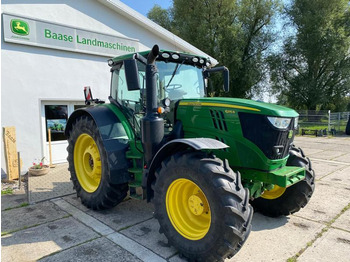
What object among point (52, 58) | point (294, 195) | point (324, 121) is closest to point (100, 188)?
point (294, 195)

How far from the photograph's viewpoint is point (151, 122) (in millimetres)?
3188

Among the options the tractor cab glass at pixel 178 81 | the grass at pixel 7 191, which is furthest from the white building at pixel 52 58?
the tractor cab glass at pixel 178 81

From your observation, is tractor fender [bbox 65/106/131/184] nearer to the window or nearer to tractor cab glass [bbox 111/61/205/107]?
tractor cab glass [bbox 111/61/205/107]

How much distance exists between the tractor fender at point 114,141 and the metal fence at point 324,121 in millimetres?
14868

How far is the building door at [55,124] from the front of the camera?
6602 millimetres

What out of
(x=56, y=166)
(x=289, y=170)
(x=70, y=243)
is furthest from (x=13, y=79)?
(x=289, y=170)

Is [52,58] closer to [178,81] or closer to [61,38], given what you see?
[61,38]

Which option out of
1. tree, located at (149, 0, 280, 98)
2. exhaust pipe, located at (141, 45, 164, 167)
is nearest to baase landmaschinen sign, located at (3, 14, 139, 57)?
exhaust pipe, located at (141, 45, 164, 167)

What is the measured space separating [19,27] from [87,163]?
3751 millimetres

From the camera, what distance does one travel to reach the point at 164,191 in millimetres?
2854

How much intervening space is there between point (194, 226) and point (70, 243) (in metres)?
1.52

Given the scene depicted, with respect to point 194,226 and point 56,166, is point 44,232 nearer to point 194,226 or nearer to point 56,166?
point 194,226

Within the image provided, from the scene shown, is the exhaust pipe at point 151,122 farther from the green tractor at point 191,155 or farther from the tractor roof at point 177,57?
the tractor roof at point 177,57

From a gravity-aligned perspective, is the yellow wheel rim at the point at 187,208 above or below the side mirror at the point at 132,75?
below
